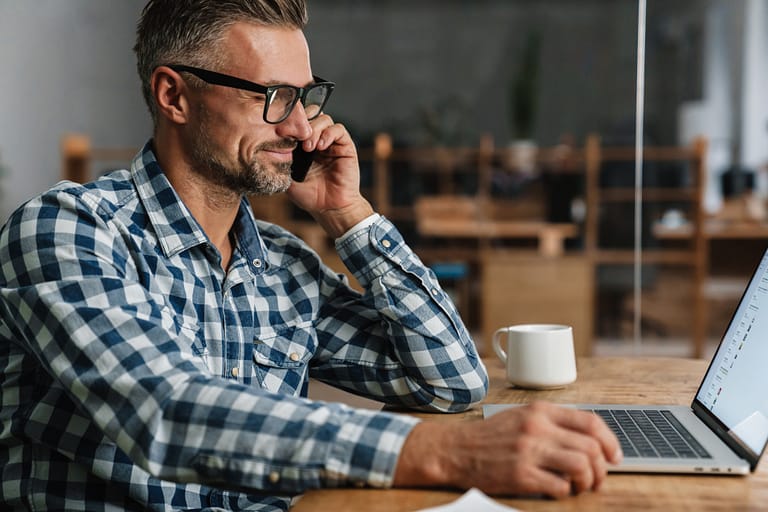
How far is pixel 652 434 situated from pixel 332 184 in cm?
61

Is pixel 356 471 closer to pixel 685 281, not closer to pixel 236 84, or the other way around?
pixel 236 84

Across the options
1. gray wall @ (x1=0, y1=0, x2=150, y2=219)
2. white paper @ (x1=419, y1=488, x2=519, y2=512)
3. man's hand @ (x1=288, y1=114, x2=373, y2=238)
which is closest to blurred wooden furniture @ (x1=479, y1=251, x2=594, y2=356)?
gray wall @ (x1=0, y1=0, x2=150, y2=219)

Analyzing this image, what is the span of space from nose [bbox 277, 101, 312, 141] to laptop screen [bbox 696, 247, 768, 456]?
0.60m

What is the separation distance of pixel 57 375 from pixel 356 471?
0.32 meters

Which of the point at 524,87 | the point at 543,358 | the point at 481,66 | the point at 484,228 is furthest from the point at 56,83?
the point at 543,358

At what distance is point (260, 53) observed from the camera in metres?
1.21

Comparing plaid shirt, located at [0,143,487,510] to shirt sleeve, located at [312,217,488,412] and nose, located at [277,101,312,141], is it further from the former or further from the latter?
nose, located at [277,101,312,141]

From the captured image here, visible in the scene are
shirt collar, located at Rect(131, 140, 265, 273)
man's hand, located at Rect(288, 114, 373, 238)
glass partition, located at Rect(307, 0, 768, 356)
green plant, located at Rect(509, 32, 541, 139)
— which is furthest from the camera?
green plant, located at Rect(509, 32, 541, 139)

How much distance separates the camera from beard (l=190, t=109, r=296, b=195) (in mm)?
1218

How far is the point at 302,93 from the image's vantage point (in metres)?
1.22

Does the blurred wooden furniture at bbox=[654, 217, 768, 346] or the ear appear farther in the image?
the blurred wooden furniture at bbox=[654, 217, 768, 346]

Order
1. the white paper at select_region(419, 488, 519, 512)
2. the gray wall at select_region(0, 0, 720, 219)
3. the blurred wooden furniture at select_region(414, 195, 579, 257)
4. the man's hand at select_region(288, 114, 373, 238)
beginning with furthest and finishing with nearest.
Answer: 1. the gray wall at select_region(0, 0, 720, 219)
2. the blurred wooden furniture at select_region(414, 195, 579, 257)
3. the man's hand at select_region(288, 114, 373, 238)
4. the white paper at select_region(419, 488, 519, 512)

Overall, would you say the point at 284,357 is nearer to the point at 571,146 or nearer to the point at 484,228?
the point at 484,228

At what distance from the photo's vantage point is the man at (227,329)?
82cm
